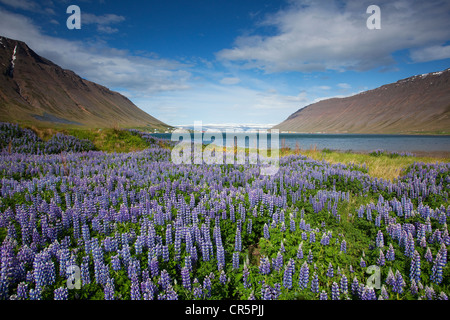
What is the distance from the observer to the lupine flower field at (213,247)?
2.98m

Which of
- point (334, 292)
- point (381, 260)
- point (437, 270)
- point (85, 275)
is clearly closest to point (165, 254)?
point (85, 275)

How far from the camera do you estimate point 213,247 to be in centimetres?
411

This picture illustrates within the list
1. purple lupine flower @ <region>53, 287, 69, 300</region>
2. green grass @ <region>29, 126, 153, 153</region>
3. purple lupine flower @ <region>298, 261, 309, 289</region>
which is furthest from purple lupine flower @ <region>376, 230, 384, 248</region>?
green grass @ <region>29, 126, 153, 153</region>

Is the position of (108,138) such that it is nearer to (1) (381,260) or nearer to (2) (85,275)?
(2) (85,275)

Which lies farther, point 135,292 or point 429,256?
point 429,256

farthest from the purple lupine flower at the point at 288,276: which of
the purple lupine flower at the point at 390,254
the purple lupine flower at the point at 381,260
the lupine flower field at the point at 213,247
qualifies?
the purple lupine flower at the point at 390,254

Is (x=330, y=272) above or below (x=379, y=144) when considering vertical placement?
below

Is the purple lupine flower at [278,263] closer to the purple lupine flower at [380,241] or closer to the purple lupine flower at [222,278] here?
the purple lupine flower at [222,278]

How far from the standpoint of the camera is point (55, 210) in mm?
4707

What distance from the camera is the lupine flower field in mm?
2977
